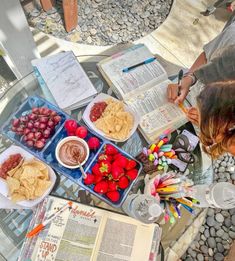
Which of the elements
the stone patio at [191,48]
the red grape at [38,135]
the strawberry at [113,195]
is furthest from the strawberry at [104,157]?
the stone patio at [191,48]

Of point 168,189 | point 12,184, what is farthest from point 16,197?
point 168,189

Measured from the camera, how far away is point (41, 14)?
83.3 inches

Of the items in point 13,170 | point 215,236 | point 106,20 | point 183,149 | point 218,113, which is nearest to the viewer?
point 218,113

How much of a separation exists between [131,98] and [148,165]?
0.30 m

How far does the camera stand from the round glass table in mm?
1148

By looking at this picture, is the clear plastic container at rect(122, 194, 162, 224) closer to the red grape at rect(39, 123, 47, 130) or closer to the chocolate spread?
the chocolate spread

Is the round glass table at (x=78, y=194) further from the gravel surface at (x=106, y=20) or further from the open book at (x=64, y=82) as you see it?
the gravel surface at (x=106, y=20)

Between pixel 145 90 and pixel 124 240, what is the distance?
609 mm

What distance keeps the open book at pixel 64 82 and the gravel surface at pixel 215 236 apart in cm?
92

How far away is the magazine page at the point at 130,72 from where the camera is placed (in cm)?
134

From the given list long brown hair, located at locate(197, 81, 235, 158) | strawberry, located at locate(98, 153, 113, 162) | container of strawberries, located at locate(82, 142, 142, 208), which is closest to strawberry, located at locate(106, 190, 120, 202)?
container of strawberries, located at locate(82, 142, 142, 208)

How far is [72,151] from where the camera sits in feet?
3.72

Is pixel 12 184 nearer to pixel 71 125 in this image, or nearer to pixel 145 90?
pixel 71 125

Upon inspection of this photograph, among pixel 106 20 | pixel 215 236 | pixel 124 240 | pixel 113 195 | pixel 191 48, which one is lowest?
pixel 215 236
